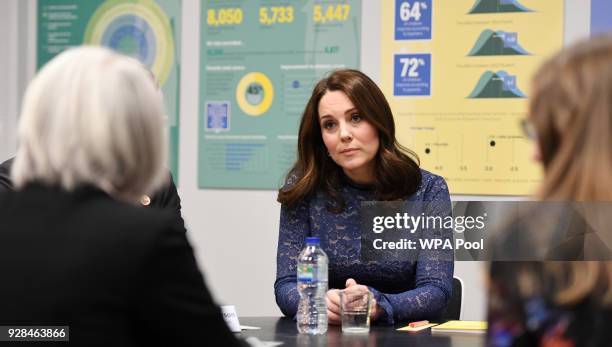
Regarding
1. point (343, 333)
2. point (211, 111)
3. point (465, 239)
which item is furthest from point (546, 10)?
point (343, 333)

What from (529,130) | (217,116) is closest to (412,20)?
(217,116)

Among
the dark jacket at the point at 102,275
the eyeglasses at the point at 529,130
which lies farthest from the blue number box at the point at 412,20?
the dark jacket at the point at 102,275

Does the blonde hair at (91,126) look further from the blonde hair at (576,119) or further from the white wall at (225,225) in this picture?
the white wall at (225,225)

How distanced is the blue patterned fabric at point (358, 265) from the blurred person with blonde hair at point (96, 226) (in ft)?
4.47

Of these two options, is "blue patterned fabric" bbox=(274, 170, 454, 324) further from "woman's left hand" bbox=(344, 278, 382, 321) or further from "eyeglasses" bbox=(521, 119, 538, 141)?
"eyeglasses" bbox=(521, 119, 538, 141)

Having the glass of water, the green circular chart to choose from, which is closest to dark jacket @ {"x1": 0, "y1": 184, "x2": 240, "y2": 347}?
the glass of water

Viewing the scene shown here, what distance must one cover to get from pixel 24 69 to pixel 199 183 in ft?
4.30

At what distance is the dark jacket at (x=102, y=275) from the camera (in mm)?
1328

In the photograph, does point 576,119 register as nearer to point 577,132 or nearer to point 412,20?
point 577,132

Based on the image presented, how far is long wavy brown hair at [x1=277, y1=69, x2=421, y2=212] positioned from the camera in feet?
9.86

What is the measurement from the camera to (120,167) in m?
1.42

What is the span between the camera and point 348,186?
310cm

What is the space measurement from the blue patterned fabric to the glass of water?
11cm

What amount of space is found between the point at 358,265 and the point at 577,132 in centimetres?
173
